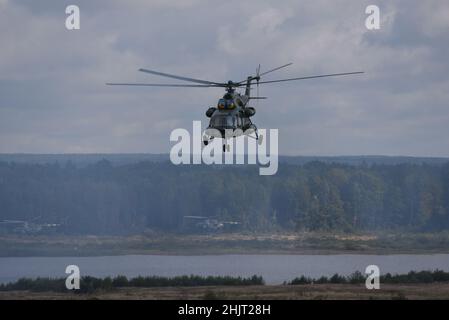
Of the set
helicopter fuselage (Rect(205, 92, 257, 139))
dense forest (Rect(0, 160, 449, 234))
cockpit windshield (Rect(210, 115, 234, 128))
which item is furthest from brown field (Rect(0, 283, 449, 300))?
dense forest (Rect(0, 160, 449, 234))

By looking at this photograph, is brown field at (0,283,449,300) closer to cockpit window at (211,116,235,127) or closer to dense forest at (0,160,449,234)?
cockpit window at (211,116,235,127)

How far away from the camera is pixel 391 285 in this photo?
75062mm

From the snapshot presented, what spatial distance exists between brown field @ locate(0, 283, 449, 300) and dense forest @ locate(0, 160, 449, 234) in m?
52.2

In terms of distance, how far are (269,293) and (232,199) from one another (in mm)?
64011

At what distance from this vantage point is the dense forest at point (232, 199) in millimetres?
128250

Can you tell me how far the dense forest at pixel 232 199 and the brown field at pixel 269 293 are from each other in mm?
52226

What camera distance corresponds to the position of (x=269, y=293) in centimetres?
6669

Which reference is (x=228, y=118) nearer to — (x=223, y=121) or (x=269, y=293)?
(x=223, y=121)

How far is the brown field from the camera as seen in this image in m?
64.2

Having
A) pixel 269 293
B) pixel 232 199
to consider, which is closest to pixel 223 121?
pixel 269 293

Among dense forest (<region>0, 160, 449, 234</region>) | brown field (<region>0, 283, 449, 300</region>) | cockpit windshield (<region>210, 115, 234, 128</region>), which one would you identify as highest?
cockpit windshield (<region>210, 115, 234, 128</region>)

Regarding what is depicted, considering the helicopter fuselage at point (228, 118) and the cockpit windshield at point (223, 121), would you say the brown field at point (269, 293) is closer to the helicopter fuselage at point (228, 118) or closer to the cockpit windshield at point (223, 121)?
the helicopter fuselage at point (228, 118)

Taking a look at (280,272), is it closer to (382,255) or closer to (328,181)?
(382,255)
